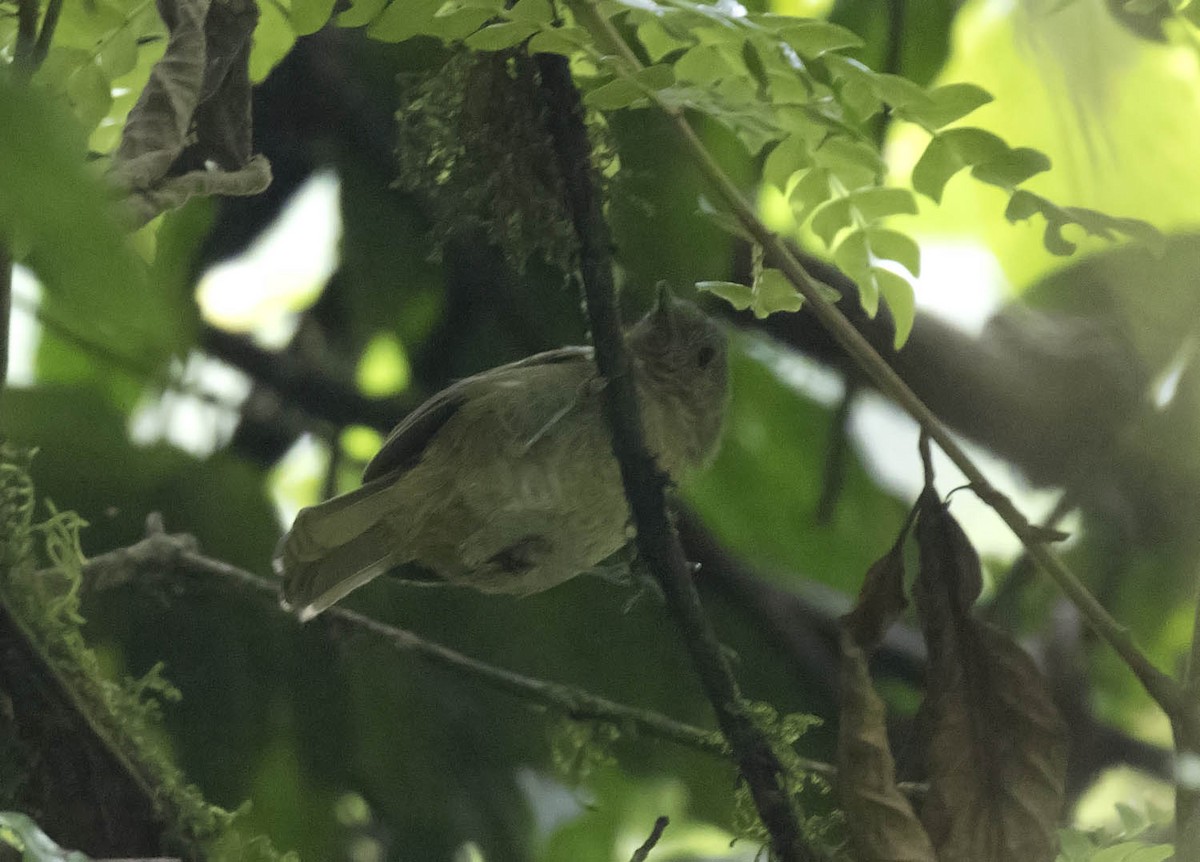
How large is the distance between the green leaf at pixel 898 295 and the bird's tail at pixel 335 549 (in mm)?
501

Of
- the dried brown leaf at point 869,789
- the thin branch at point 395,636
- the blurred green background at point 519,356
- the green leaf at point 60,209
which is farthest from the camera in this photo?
the blurred green background at point 519,356

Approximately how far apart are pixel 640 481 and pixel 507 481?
309 mm

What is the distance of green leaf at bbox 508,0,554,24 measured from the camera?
82 centimetres

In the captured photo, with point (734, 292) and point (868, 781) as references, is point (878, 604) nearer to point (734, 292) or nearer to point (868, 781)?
point (868, 781)

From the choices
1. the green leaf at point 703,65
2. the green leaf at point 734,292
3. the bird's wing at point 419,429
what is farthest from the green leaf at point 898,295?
the bird's wing at point 419,429

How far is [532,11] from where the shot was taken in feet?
2.70

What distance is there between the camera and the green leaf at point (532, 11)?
820 millimetres

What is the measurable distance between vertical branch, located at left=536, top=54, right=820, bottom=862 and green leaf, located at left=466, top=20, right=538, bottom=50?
4cm

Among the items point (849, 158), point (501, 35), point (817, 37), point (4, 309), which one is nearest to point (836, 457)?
point (849, 158)

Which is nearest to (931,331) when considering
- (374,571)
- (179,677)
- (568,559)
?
(568,559)

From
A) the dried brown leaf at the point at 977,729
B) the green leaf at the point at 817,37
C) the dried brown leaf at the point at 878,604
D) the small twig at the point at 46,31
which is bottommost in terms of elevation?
the dried brown leaf at the point at 977,729

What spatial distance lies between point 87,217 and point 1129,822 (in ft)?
3.54

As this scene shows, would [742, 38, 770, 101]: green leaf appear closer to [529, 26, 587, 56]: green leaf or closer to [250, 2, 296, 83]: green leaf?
[529, 26, 587, 56]: green leaf

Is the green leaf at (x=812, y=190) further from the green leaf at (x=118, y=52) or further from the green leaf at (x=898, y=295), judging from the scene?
the green leaf at (x=118, y=52)
